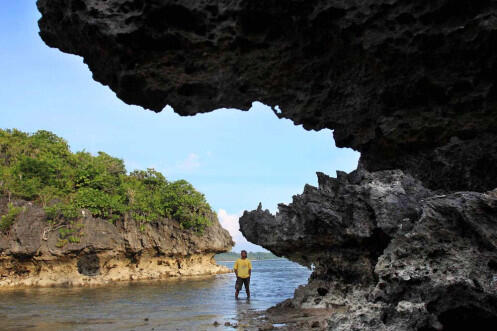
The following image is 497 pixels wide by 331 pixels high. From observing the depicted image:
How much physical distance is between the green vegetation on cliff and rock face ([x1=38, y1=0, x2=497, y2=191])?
2391 cm

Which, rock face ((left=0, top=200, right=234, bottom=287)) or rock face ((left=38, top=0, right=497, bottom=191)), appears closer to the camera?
rock face ((left=38, top=0, right=497, bottom=191))

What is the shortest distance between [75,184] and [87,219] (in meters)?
3.90

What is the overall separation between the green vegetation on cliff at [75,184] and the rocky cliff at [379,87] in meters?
24.0

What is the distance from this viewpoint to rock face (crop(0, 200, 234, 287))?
24.0m

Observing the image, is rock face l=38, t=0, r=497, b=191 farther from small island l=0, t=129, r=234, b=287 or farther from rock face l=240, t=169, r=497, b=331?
small island l=0, t=129, r=234, b=287

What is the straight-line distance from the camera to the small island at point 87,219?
24547 millimetres

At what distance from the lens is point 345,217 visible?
299 inches

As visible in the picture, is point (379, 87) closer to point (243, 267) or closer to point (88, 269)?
point (243, 267)

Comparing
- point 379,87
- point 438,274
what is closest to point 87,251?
point 379,87

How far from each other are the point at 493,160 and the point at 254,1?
4.05 metres

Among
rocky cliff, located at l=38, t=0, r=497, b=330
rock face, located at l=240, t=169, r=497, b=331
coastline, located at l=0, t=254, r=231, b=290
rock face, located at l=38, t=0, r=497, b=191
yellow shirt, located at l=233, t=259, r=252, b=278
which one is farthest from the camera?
coastline, located at l=0, t=254, r=231, b=290

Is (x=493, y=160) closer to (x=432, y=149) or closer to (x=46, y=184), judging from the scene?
(x=432, y=149)

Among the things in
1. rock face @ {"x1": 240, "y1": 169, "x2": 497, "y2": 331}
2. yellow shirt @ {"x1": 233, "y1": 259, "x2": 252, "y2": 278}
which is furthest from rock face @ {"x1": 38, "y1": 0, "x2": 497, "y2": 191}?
yellow shirt @ {"x1": 233, "y1": 259, "x2": 252, "y2": 278}

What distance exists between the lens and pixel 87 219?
26.7 metres
